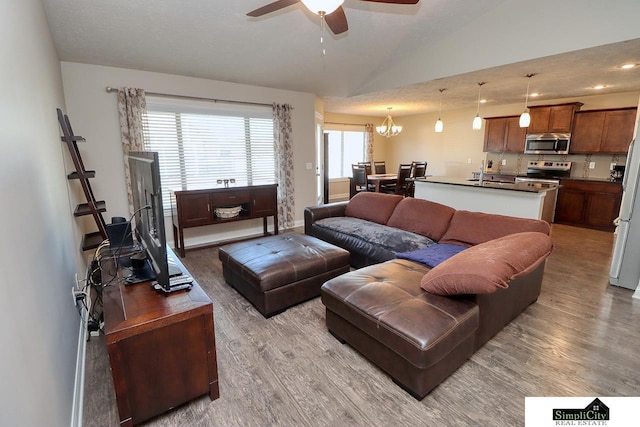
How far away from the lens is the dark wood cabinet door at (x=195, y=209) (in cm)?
397

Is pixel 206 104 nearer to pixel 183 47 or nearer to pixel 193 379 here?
pixel 183 47

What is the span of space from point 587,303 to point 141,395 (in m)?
3.59

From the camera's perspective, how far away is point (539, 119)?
5.81 metres

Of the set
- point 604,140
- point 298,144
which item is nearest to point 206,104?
point 298,144

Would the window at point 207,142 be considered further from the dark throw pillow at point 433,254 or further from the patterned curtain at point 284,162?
the dark throw pillow at point 433,254

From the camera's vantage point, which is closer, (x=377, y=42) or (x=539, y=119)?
(x=377, y=42)

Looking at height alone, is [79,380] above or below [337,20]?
below

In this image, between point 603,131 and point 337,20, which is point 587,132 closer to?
point 603,131

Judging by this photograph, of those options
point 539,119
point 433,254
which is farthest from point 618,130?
point 433,254

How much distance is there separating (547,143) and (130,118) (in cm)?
705

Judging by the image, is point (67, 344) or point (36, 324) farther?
point (67, 344)

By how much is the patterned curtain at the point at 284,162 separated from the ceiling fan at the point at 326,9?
257 centimetres

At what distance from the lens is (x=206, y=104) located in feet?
14.4

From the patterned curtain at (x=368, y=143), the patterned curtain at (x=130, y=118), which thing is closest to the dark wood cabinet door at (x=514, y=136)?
the patterned curtain at (x=368, y=143)
